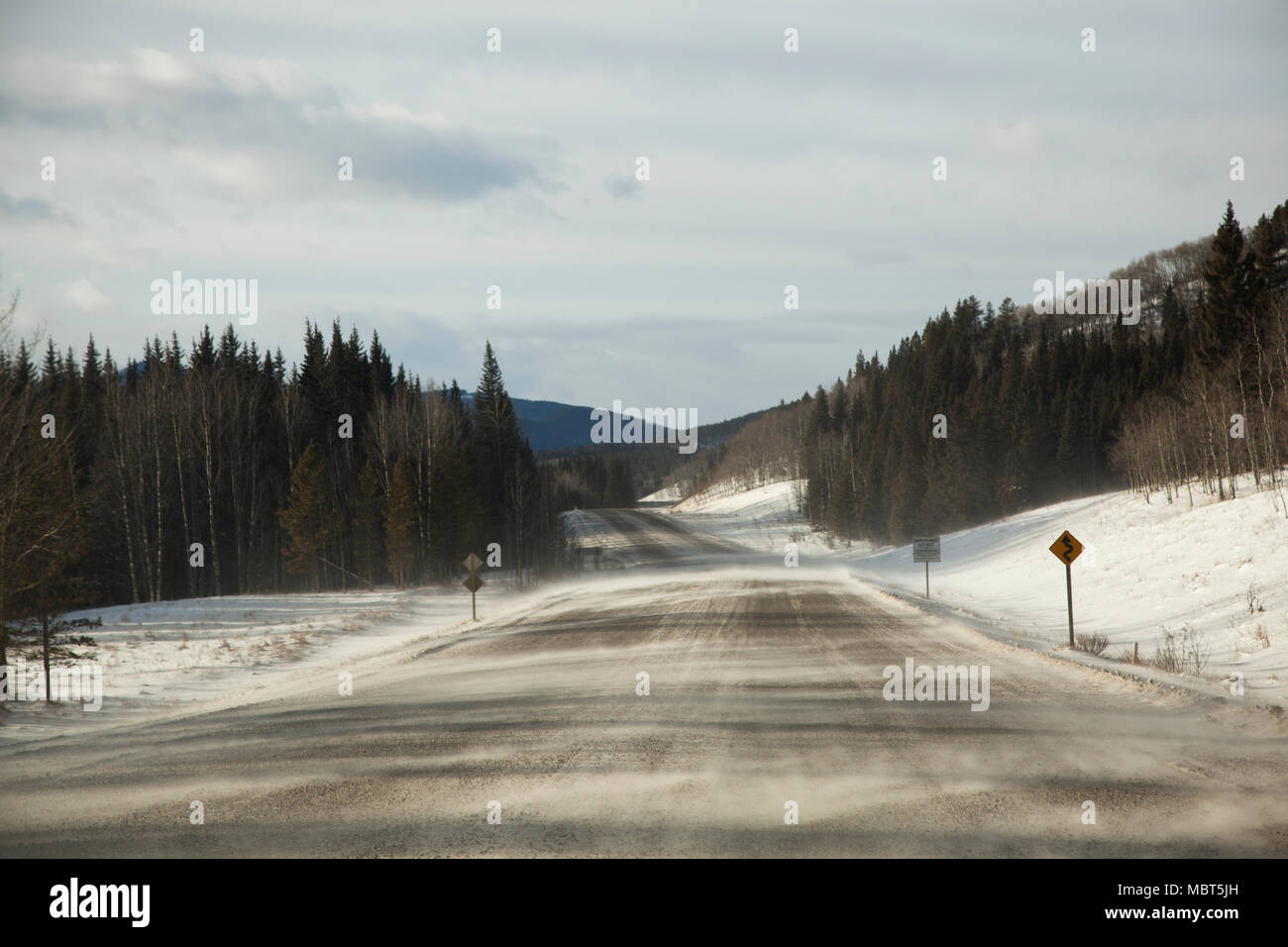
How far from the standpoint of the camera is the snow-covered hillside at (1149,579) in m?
15.8

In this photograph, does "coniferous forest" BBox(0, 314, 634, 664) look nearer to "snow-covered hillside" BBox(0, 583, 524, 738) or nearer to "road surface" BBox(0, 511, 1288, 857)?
"snow-covered hillside" BBox(0, 583, 524, 738)

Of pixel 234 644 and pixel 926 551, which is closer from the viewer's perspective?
pixel 234 644

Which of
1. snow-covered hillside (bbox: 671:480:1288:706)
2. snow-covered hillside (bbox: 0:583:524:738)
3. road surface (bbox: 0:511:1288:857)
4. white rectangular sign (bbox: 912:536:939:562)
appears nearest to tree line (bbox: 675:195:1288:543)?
snow-covered hillside (bbox: 671:480:1288:706)

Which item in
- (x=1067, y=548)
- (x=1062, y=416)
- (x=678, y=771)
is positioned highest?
(x=1062, y=416)

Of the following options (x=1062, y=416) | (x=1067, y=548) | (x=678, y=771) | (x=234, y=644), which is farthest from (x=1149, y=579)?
(x=1062, y=416)

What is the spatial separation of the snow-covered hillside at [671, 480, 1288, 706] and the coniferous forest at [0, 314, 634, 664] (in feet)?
89.6

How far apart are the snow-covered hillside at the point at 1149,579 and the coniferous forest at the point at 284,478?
2732 centimetres

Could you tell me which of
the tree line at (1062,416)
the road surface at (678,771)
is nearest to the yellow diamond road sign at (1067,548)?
the road surface at (678,771)

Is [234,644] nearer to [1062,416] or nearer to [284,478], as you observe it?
[284,478]

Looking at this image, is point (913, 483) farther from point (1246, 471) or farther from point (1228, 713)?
point (1228, 713)

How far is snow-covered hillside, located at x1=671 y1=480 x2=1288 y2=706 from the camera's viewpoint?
15828 mm

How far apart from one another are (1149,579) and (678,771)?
22.7 meters

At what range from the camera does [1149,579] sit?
82.7 feet
